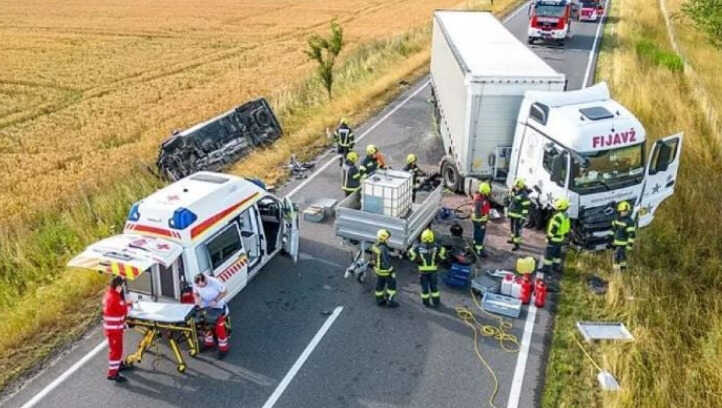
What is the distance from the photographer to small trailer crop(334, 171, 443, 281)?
40.0 ft

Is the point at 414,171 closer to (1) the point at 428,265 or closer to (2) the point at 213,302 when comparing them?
(1) the point at 428,265

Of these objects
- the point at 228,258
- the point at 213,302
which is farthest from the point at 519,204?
the point at 213,302

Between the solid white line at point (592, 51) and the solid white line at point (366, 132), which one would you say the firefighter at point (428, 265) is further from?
the solid white line at point (592, 51)

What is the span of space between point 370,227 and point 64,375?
5.73 meters

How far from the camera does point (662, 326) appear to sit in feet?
36.1

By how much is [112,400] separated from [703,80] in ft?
85.7

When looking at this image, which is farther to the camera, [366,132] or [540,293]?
[366,132]

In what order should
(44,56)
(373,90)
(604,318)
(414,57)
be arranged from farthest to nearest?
(44,56) < (414,57) < (373,90) < (604,318)

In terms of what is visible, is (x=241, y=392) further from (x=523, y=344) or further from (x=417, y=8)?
(x=417, y=8)

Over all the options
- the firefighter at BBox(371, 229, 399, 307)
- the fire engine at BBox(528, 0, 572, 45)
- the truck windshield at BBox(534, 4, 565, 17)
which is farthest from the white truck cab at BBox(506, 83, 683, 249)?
the truck windshield at BBox(534, 4, 565, 17)

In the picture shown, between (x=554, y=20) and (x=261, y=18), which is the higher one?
(x=554, y=20)

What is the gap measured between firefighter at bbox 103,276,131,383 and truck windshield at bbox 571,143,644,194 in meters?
8.41

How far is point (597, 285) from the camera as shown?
40.9 feet

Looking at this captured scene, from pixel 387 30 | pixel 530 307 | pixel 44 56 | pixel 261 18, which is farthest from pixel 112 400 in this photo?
pixel 261 18
